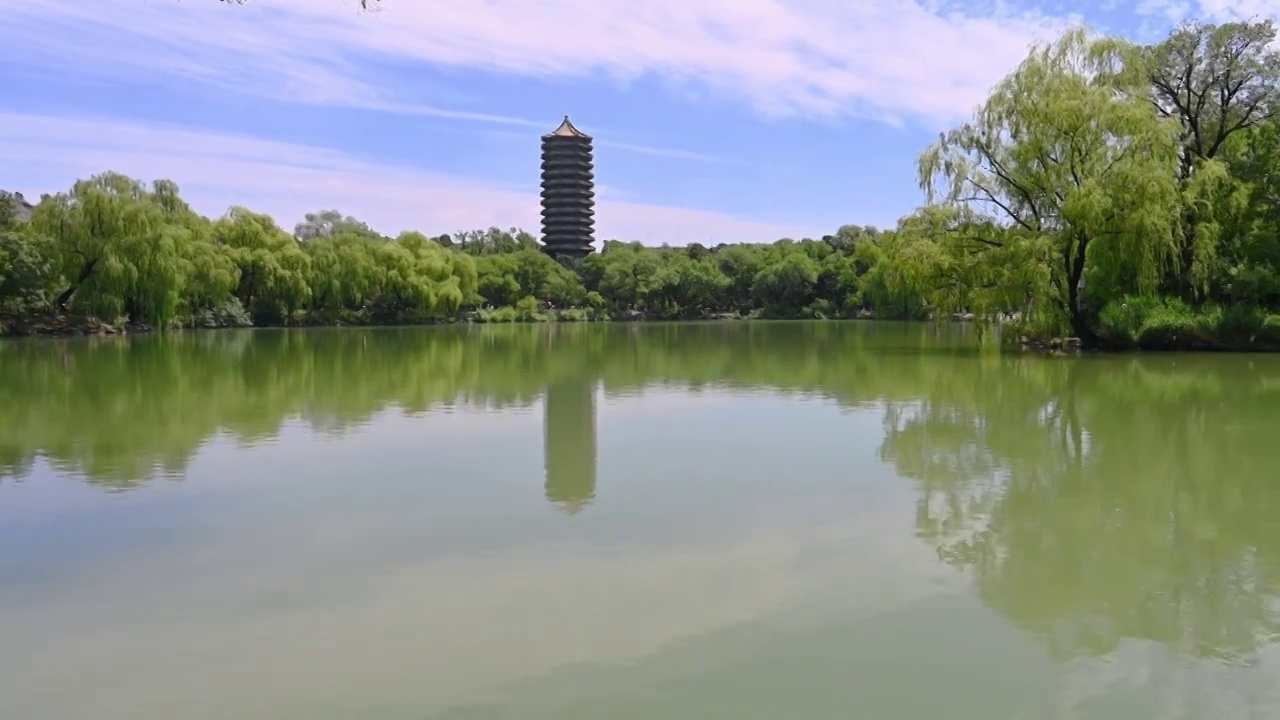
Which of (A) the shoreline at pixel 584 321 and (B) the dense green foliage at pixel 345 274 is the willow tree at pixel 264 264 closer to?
(B) the dense green foliage at pixel 345 274

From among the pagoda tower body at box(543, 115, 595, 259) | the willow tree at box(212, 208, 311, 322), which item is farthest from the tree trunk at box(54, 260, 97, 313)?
the pagoda tower body at box(543, 115, 595, 259)

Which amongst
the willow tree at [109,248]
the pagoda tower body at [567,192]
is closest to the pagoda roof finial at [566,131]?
the pagoda tower body at [567,192]

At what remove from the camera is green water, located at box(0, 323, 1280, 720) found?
3848 millimetres

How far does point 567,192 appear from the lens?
87.1 metres

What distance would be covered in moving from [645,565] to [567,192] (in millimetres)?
83389

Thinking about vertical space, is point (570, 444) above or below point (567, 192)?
below

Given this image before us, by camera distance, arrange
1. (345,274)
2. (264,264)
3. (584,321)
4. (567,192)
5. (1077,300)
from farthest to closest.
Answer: (567,192) < (584,321) < (345,274) < (264,264) < (1077,300)

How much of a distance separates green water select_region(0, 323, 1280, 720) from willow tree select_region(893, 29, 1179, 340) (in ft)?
30.3

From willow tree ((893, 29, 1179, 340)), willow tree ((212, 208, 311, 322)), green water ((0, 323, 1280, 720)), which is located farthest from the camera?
willow tree ((212, 208, 311, 322))

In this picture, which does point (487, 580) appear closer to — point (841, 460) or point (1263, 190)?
point (841, 460)

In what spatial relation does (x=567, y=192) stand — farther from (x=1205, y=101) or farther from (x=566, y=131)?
(x=1205, y=101)

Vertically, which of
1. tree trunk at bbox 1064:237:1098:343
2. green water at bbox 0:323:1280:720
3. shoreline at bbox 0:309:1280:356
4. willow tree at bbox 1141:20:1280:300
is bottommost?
green water at bbox 0:323:1280:720

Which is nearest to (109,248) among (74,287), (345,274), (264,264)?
(74,287)

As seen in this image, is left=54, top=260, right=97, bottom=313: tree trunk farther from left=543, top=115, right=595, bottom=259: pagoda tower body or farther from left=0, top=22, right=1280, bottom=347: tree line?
left=543, top=115, right=595, bottom=259: pagoda tower body
